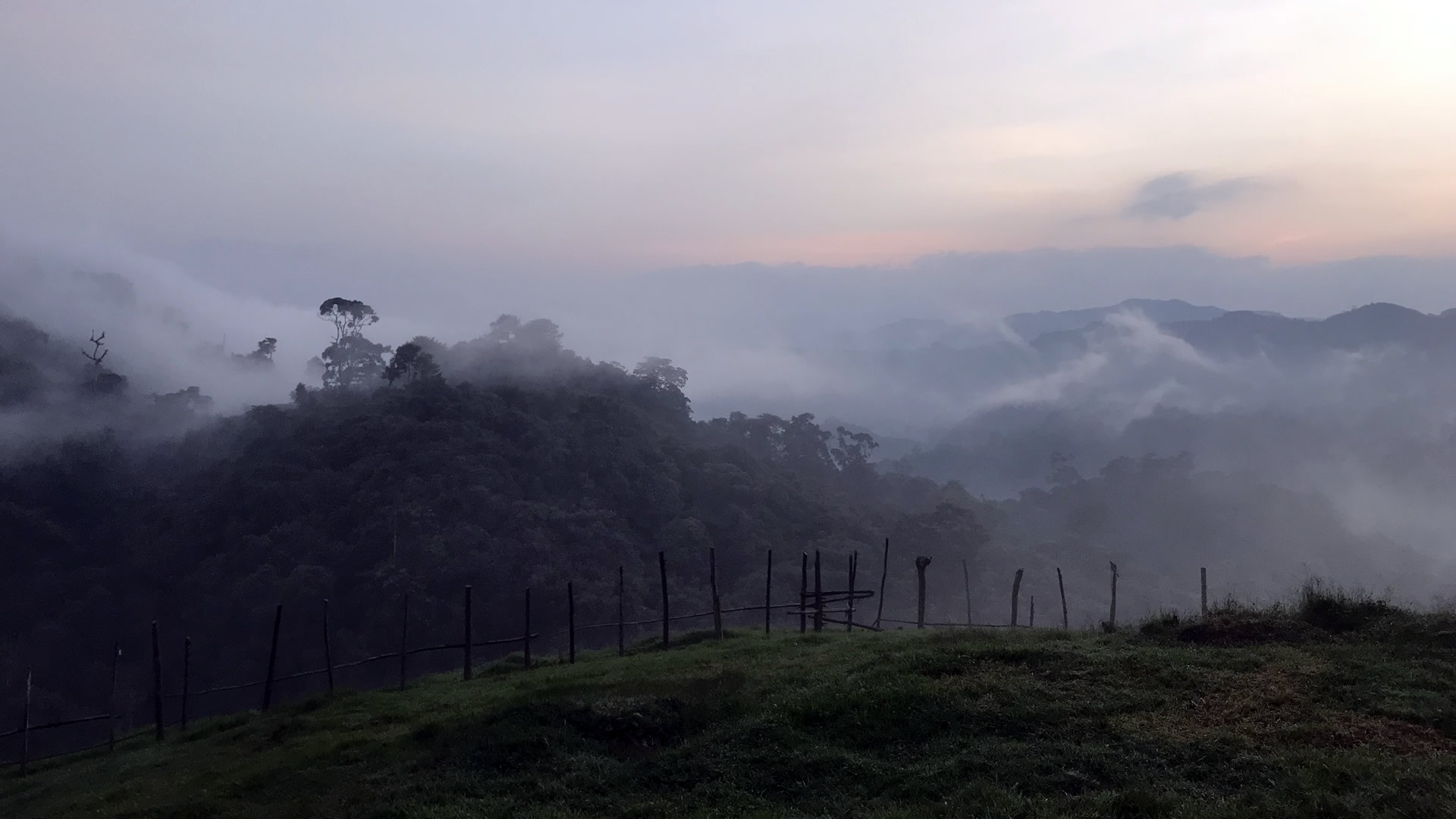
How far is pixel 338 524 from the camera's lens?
158 ft

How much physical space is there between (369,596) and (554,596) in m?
8.26

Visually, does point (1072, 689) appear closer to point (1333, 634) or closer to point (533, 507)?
point (1333, 634)

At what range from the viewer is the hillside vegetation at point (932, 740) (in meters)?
8.85

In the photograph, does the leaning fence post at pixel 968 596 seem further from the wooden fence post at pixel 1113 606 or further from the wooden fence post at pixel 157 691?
the wooden fence post at pixel 157 691

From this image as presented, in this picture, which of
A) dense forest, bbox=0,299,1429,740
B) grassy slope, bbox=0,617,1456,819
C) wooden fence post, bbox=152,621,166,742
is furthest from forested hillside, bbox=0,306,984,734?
grassy slope, bbox=0,617,1456,819

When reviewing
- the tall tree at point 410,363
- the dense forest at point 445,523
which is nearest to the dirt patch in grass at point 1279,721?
the dense forest at point 445,523

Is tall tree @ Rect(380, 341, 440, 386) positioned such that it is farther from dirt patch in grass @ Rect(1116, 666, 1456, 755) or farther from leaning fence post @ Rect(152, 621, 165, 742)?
dirt patch in grass @ Rect(1116, 666, 1456, 755)

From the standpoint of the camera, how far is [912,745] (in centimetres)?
1062

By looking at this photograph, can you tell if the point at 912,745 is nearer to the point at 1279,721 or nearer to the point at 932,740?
the point at 932,740

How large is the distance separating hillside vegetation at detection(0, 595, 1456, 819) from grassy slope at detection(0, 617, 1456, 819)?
0.03 m

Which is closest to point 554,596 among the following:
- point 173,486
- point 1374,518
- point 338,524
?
point 338,524

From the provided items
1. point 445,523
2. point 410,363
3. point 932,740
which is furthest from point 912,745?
point 410,363

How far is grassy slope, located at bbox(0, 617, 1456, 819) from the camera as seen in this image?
346 inches

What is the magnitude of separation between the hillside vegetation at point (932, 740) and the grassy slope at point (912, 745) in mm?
33
